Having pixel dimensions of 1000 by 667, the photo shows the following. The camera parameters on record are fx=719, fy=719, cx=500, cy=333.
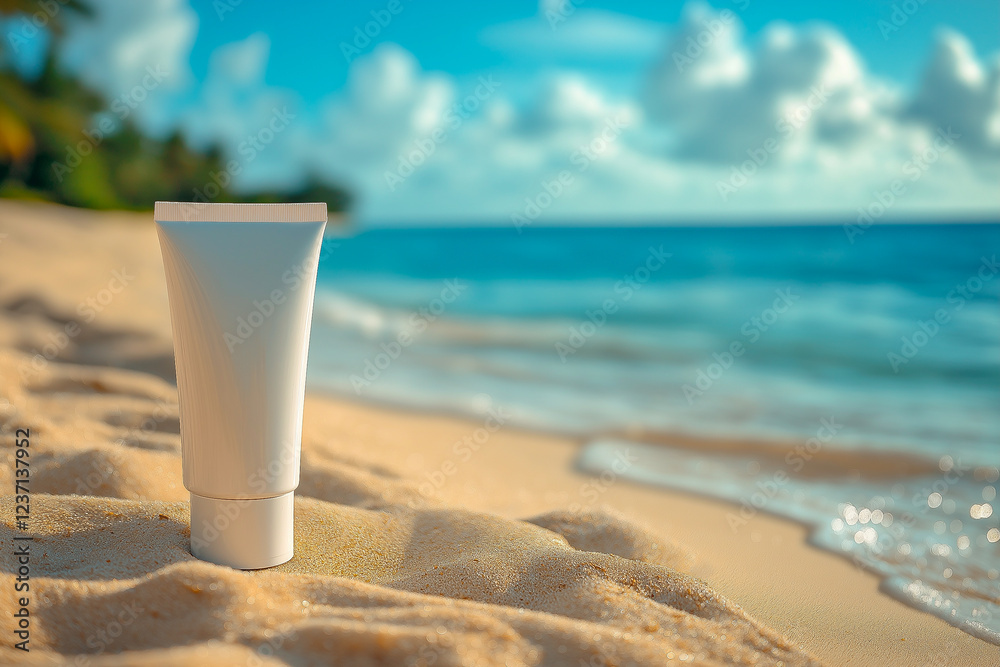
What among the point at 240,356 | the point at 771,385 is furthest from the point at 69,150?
the point at 240,356

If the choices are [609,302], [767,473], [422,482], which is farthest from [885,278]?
[422,482]

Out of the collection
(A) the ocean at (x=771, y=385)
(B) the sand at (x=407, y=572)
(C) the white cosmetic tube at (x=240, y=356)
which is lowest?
(A) the ocean at (x=771, y=385)

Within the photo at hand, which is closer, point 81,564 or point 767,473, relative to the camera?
point 81,564

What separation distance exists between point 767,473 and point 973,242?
2035 cm

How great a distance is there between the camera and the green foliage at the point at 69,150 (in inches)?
647

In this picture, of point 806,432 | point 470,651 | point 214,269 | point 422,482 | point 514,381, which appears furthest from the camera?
point 514,381

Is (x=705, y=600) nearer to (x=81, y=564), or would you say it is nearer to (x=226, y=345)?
(x=226, y=345)

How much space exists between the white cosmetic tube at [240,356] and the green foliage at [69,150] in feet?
44.5

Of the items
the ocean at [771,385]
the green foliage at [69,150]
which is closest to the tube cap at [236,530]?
the ocean at [771,385]

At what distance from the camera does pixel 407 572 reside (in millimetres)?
1466

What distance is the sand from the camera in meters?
1.06

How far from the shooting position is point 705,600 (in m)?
1.32

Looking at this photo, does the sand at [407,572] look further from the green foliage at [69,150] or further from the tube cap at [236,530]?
the green foliage at [69,150]

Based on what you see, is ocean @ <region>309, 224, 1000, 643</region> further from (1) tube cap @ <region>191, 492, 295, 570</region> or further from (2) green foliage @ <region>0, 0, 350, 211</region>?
(2) green foliage @ <region>0, 0, 350, 211</region>
